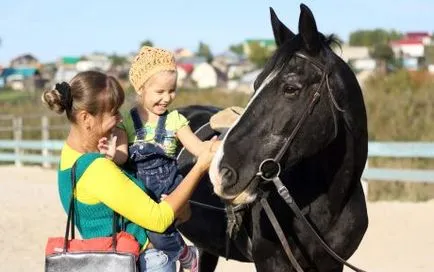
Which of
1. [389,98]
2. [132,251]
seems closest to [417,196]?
[389,98]

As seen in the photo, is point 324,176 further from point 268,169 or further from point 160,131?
point 160,131

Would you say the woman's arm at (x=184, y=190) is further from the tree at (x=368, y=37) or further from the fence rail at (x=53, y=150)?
the tree at (x=368, y=37)

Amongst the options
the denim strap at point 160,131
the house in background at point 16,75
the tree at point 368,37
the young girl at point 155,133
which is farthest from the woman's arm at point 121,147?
the tree at point 368,37

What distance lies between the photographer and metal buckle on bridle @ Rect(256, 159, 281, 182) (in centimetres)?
356

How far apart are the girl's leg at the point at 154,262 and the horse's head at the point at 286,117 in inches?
15.0

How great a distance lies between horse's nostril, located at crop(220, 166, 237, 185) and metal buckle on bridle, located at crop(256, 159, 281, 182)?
134 millimetres

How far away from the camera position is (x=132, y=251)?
321 centimetres

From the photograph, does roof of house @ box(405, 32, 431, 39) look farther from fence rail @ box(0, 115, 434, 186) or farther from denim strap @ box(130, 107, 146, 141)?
denim strap @ box(130, 107, 146, 141)

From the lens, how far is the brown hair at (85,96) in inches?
126

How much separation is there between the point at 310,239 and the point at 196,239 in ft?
5.43

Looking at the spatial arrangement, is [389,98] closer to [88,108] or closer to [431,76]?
[431,76]

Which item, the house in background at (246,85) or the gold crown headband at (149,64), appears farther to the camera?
the house in background at (246,85)

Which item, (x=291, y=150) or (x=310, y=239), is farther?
(x=310, y=239)

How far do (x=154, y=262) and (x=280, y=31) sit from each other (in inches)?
53.3
